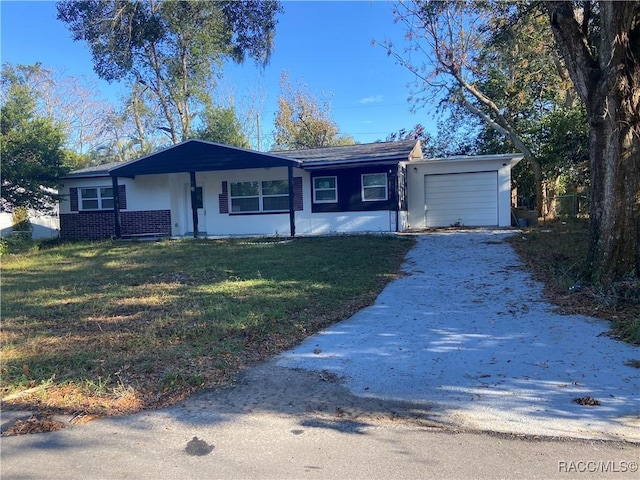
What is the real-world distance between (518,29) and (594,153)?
19.0 feet

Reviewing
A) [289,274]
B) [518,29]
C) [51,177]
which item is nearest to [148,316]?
[289,274]

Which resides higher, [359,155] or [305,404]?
[359,155]

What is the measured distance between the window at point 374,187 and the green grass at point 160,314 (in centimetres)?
477

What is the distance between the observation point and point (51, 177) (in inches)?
751

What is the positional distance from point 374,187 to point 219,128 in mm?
19542

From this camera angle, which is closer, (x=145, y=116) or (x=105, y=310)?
(x=105, y=310)

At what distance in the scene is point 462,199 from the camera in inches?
741

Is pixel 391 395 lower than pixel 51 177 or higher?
lower

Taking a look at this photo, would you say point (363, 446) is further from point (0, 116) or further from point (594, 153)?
point (0, 116)

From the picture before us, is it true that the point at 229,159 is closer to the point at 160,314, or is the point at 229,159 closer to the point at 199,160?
the point at 199,160

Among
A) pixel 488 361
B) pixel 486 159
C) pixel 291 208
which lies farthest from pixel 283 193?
pixel 488 361

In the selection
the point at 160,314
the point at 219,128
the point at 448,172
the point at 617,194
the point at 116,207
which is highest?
the point at 219,128

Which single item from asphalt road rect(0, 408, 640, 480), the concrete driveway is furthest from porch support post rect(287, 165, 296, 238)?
asphalt road rect(0, 408, 640, 480)

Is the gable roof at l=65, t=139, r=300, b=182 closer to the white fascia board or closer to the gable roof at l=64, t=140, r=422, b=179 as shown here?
the gable roof at l=64, t=140, r=422, b=179
